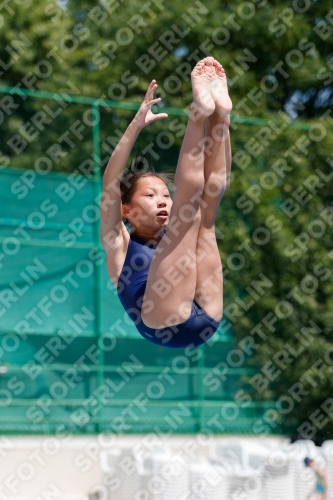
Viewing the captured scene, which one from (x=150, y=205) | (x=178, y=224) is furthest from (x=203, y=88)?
(x=150, y=205)

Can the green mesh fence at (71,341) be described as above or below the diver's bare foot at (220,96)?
below

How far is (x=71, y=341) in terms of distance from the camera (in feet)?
24.6

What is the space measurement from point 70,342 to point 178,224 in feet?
14.1

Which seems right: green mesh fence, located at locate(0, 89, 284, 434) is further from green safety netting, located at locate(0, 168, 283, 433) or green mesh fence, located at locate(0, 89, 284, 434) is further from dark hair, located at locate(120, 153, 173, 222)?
dark hair, located at locate(120, 153, 173, 222)

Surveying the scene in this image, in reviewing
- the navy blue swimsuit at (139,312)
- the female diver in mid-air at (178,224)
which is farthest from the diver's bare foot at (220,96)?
the navy blue swimsuit at (139,312)

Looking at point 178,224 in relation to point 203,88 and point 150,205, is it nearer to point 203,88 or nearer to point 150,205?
point 150,205

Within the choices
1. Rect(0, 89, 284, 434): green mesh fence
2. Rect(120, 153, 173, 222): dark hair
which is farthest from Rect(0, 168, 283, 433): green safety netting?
Rect(120, 153, 173, 222): dark hair

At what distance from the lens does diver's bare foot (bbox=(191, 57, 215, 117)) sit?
3.20m

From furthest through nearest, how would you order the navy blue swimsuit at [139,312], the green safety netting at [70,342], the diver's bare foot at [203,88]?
the green safety netting at [70,342], the navy blue swimsuit at [139,312], the diver's bare foot at [203,88]

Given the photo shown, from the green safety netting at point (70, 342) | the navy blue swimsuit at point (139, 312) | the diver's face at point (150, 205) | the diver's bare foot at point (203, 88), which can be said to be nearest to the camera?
the diver's bare foot at point (203, 88)

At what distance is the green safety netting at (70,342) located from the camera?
7.32 meters

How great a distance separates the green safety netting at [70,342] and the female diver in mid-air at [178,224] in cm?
373

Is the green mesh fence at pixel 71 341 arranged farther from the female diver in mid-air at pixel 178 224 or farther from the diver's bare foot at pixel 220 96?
the diver's bare foot at pixel 220 96

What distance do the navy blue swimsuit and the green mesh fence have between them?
3.78 metres
